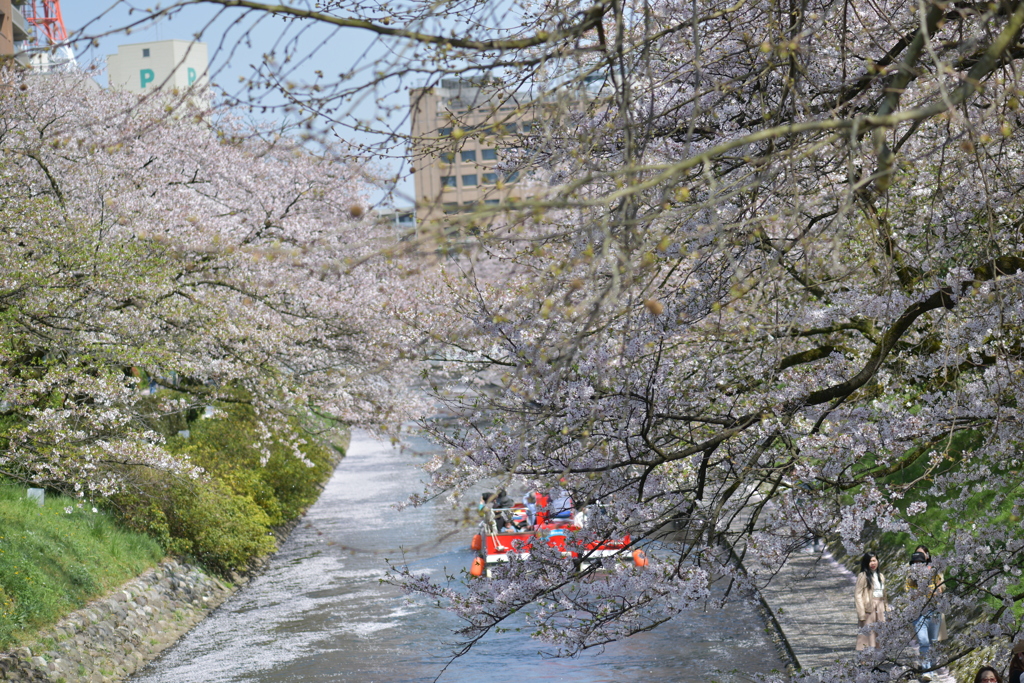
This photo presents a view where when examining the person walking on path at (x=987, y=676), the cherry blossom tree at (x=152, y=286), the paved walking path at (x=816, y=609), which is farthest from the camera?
the paved walking path at (x=816, y=609)

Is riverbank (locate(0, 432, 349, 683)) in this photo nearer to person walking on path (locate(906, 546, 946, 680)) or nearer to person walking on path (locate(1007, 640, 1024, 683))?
person walking on path (locate(906, 546, 946, 680))

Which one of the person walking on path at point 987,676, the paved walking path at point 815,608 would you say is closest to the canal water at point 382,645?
the paved walking path at point 815,608

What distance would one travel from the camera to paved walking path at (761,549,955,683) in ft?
36.9

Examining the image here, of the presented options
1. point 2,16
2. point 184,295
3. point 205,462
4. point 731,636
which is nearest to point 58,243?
point 184,295

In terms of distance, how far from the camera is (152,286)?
1391 centimetres

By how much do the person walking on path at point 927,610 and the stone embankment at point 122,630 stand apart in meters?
8.29

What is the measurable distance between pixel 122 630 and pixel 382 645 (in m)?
3.37

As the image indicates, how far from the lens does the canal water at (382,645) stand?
1238 cm

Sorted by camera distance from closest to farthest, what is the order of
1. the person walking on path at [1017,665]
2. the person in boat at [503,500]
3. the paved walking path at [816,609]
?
the person in boat at [503,500] < the person walking on path at [1017,665] < the paved walking path at [816,609]

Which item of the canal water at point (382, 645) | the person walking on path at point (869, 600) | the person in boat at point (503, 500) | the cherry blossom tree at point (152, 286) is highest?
the cherry blossom tree at point (152, 286)

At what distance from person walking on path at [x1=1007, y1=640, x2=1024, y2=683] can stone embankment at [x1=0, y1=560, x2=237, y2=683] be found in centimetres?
879

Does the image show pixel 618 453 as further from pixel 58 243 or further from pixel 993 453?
pixel 58 243

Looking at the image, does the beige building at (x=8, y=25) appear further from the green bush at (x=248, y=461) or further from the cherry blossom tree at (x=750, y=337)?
the cherry blossom tree at (x=750, y=337)

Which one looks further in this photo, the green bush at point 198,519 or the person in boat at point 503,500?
the green bush at point 198,519
